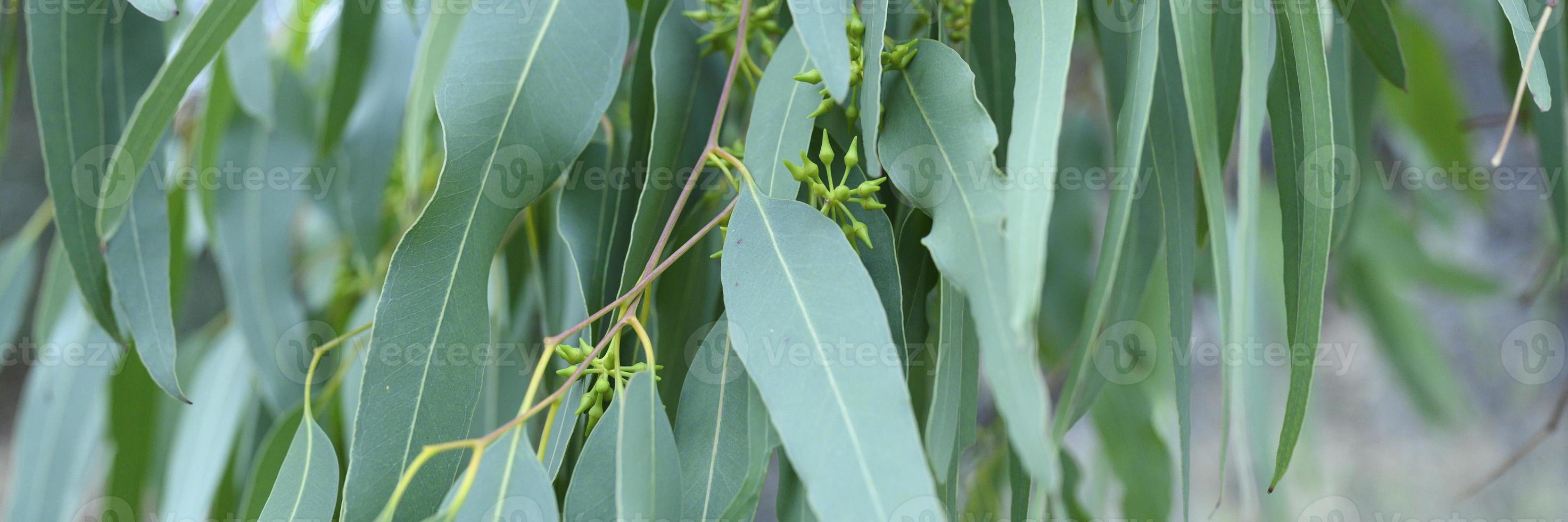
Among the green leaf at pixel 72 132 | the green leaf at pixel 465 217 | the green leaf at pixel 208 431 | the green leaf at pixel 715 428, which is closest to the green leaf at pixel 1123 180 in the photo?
the green leaf at pixel 715 428

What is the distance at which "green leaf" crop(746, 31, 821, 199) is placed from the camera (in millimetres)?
401

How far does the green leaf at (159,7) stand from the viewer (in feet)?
1.36

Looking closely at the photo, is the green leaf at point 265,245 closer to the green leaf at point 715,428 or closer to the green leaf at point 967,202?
the green leaf at point 715,428

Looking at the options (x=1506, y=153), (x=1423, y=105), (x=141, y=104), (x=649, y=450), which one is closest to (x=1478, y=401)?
(x=1506, y=153)

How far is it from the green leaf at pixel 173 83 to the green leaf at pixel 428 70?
0.09 m

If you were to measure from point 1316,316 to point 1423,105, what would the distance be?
37.0 inches

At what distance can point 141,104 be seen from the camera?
43cm

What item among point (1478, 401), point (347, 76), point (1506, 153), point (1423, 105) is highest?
point (347, 76)

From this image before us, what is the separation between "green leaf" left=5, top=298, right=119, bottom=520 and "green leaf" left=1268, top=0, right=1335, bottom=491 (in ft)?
2.99

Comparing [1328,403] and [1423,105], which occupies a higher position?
[1423,105]

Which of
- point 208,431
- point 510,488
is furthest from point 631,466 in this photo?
point 208,431

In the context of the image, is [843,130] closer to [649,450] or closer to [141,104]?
[649,450]

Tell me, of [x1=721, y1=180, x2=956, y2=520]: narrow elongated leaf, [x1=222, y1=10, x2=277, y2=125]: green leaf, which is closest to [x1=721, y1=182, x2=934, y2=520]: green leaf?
[x1=721, y1=180, x2=956, y2=520]: narrow elongated leaf

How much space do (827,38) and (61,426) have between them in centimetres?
87
